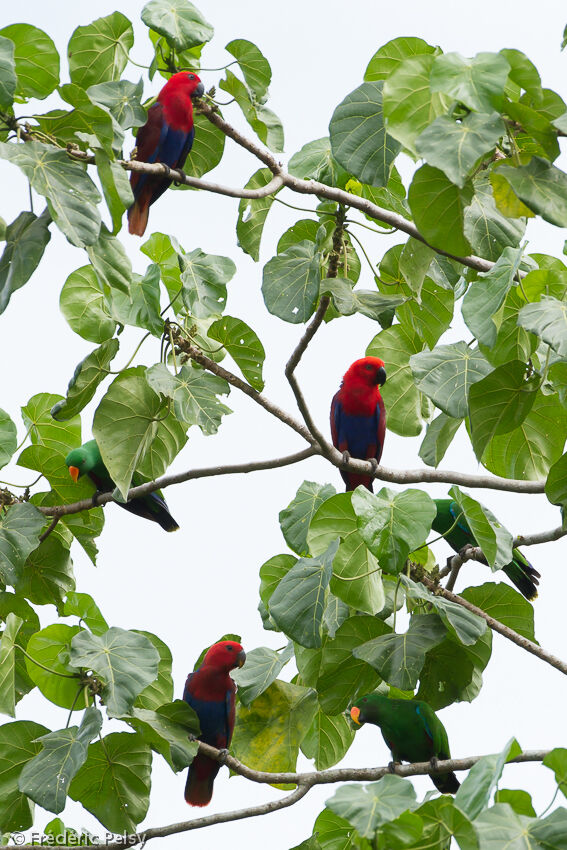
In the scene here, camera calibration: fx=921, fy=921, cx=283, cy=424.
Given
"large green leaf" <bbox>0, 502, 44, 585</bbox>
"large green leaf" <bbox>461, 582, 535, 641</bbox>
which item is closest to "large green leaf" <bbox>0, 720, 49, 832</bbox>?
"large green leaf" <bbox>0, 502, 44, 585</bbox>

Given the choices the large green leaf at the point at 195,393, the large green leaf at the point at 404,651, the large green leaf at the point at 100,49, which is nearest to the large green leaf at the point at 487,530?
the large green leaf at the point at 404,651

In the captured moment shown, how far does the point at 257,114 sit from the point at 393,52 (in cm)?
68

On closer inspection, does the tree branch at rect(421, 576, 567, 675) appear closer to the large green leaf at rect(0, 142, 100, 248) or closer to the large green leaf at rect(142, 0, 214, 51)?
the large green leaf at rect(0, 142, 100, 248)

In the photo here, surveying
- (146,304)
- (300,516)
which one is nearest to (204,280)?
(146,304)

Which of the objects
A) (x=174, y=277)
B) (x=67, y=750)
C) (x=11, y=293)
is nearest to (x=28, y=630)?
(x=67, y=750)

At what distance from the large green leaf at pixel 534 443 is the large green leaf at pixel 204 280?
1.02 meters

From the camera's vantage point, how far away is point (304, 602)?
280 cm

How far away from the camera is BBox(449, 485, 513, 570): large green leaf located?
270 cm

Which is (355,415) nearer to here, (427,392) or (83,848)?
(427,392)

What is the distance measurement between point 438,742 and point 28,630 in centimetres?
154

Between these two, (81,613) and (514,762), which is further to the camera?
(81,613)

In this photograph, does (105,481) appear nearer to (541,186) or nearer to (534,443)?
(534,443)

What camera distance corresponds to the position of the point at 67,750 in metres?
2.69

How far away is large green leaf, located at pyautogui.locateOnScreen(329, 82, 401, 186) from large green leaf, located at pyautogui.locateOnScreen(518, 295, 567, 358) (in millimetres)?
701
